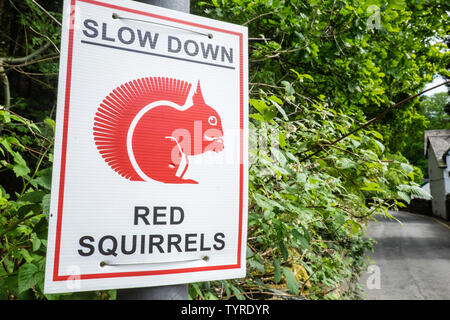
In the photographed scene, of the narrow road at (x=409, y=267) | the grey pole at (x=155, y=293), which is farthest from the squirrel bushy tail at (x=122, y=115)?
the narrow road at (x=409, y=267)

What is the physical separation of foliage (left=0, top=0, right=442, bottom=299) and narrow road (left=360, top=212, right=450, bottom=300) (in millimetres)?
1753

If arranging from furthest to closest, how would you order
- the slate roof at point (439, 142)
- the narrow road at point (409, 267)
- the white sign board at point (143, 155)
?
the slate roof at point (439, 142)
the narrow road at point (409, 267)
the white sign board at point (143, 155)

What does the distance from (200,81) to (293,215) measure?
915 millimetres

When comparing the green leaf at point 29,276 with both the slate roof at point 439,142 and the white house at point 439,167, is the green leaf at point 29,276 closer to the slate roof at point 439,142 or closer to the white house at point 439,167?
the white house at point 439,167

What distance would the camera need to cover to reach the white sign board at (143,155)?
2.83ft

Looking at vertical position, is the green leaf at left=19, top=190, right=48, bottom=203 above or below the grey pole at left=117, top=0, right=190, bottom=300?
above

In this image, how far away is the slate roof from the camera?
3369 centimetres

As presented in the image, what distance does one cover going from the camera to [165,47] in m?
1.01

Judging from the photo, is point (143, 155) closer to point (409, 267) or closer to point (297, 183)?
point (297, 183)

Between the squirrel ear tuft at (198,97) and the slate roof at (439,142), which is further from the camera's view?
the slate roof at (439,142)

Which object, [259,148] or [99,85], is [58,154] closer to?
[99,85]

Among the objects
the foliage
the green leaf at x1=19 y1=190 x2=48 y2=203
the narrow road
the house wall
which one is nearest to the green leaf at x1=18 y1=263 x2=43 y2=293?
the foliage

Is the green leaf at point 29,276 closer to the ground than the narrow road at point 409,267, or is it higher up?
higher up

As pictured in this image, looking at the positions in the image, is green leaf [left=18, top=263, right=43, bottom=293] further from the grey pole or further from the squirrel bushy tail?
the squirrel bushy tail
